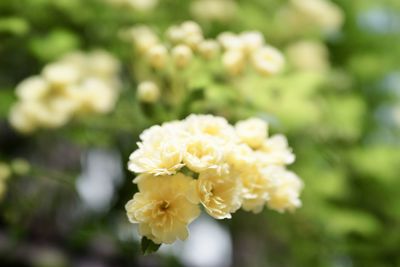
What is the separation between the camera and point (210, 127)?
2.30 ft

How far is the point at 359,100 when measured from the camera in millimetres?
1678

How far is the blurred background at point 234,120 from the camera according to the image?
1.18m

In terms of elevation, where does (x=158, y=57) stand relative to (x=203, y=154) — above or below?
Answer: above

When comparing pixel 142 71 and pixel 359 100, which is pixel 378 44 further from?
pixel 142 71

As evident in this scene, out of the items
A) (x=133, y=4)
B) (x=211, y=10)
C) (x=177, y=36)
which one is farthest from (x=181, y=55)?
(x=211, y=10)

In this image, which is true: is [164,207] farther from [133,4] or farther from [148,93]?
[133,4]

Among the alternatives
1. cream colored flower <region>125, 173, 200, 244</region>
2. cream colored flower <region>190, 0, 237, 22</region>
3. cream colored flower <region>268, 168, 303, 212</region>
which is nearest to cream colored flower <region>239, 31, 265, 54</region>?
cream colored flower <region>268, 168, 303, 212</region>

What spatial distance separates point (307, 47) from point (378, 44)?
52cm

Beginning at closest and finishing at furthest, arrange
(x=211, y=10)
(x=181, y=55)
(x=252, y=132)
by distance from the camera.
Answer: (x=252, y=132)
(x=181, y=55)
(x=211, y=10)

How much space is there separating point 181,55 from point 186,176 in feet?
0.98

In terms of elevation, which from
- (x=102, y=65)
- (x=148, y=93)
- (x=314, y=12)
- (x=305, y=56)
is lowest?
(x=148, y=93)

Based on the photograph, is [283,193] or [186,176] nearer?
[186,176]

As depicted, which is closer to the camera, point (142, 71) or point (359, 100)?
point (142, 71)

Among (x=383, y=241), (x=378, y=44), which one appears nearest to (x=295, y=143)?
(x=383, y=241)
